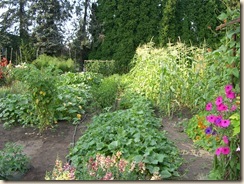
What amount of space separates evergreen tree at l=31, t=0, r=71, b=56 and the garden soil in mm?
9735

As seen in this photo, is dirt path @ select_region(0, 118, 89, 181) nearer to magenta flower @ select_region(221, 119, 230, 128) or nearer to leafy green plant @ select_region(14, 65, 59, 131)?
leafy green plant @ select_region(14, 65, 59, 131)

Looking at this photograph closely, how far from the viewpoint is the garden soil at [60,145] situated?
2.41 m

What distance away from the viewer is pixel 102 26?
45.1ft

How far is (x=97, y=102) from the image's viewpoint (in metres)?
4.89

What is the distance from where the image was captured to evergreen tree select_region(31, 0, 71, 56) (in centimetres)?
1323

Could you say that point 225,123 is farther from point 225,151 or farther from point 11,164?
point 11,164

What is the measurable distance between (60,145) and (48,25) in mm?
11328

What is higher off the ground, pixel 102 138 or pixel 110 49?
pixel 110 49

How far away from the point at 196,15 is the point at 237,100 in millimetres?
11799

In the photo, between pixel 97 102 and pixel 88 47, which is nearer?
pixel 97 102

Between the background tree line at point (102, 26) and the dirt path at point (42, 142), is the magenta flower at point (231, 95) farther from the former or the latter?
the background tree line at point (102, 26)

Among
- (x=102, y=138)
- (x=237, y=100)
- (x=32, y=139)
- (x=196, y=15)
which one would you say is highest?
(x=196, y=15)

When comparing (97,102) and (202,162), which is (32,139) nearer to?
(97,102)

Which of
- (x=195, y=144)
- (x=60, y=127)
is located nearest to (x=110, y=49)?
(x=60, y=127)
